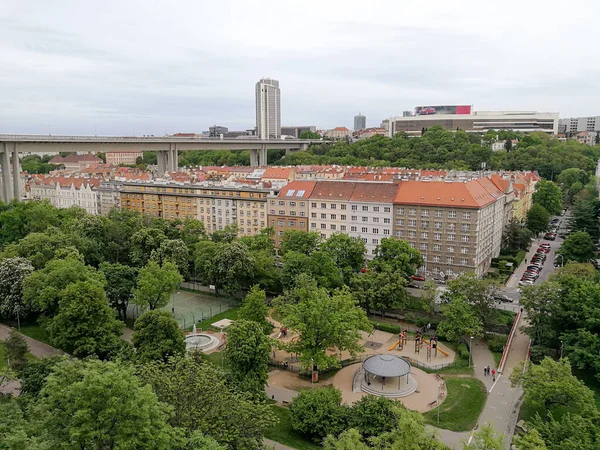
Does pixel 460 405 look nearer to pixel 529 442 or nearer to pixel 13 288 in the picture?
pixel 529 442

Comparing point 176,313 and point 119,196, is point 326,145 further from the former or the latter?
point 176,313

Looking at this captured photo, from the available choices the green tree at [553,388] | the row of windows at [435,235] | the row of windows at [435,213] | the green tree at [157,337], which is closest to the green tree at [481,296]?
the green tree at [553,388]

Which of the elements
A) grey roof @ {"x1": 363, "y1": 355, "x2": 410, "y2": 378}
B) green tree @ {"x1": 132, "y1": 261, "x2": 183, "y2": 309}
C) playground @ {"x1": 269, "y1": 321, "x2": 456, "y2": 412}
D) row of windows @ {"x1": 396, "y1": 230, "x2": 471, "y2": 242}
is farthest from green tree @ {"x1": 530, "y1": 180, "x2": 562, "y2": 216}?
green tree @ {"x1": 132, "y1": 261, "x2": 183, "y2": 309}

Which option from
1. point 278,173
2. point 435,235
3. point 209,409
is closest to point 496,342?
point 435,235

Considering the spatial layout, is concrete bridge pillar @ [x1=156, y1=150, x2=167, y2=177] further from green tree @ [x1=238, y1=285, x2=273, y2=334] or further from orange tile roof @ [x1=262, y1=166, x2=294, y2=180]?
green tree @ [x1=238, y1=285, x2=273, y2=334]

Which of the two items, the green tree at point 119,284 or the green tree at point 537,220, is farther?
the green tree at point 537,220

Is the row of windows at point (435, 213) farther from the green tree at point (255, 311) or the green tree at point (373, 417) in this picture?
the green tree at point (373, 417)
